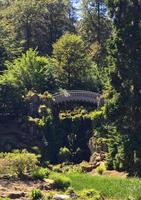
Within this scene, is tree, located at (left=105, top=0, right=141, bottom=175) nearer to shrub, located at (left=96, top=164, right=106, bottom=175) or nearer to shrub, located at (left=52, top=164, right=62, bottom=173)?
shrub, located at (left=96, top=164, right=106, bottom=175)

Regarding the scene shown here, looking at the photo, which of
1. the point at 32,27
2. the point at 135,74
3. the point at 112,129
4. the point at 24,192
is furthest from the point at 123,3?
the point at 32,27

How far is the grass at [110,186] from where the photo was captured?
2877 centimetres

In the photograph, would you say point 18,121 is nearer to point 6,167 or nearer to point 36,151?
point 36,151

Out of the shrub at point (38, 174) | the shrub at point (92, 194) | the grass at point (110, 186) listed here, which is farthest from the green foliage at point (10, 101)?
the shrub at point (92, 194)

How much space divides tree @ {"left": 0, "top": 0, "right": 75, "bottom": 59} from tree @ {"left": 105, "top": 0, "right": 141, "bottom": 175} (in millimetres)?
20986

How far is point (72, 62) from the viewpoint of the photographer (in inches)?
2311

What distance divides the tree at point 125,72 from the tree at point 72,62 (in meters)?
13.3

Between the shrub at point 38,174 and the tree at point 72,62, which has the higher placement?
the tree at point 72,62

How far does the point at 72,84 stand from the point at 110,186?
90.0 ft

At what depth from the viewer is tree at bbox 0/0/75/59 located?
67.8m

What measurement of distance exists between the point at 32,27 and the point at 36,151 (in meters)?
25.4

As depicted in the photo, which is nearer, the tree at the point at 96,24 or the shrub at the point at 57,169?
the shrub at the point at 57,169

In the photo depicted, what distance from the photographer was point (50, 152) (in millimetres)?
50094

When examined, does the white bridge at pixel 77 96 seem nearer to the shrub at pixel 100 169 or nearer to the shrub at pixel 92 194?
the shrub at pixel 100 169
